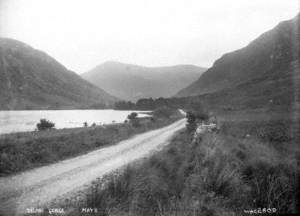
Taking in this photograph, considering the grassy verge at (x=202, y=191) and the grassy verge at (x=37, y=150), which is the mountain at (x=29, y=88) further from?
the grassy verge at (x=202, y=191)

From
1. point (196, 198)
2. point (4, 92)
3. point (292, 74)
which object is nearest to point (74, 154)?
point (196, 198)

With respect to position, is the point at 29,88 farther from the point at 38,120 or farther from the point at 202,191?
the point at 202,191

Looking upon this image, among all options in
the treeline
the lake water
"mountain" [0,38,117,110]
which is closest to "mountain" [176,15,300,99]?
the treeline

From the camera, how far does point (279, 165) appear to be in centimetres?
1115

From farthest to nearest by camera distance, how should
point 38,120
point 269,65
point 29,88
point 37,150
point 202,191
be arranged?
point 29,88 < point 269,65 < point 38,120 < point 37,150 < point 202,191

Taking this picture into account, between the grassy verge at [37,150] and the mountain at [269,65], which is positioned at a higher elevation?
the mountain at [269,65]

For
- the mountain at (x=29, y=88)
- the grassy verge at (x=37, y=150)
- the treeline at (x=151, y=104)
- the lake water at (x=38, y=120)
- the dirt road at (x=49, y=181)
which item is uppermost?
the mountain at (x=29, y=88)

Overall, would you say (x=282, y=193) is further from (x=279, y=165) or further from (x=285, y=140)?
(x=285, y=140)

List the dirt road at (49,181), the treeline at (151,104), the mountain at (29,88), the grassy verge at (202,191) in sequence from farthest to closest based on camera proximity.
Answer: the mountain at (29,88)
the treeline at (151,104)
the dirt road at (49,181)
the grassy verge at (202,191)

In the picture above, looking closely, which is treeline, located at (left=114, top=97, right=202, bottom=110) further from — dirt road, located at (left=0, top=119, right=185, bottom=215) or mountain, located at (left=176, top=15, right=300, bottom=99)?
dirt road, located at (left=0, top=119, right=185, bottom=215)

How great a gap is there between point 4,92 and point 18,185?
164211mm

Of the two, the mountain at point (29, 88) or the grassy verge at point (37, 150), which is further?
the mountain at point (29, 88)

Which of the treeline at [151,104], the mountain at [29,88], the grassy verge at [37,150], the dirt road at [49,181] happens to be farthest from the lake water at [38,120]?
the mountain at [29,88]

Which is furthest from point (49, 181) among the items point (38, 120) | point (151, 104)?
point (151, 104)
